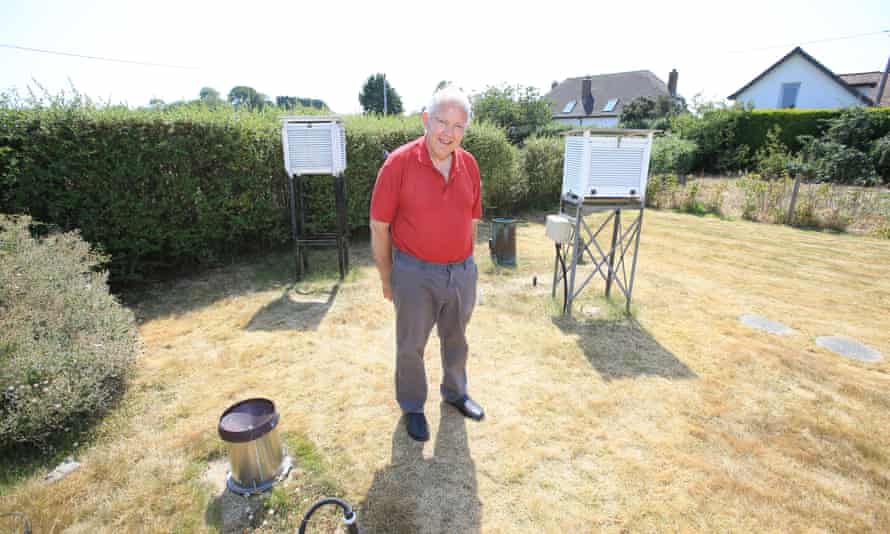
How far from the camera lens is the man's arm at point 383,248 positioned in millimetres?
2240

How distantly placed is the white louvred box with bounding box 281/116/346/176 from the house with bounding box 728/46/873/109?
2313cm

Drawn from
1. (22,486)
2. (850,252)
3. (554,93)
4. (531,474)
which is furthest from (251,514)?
(554,93)

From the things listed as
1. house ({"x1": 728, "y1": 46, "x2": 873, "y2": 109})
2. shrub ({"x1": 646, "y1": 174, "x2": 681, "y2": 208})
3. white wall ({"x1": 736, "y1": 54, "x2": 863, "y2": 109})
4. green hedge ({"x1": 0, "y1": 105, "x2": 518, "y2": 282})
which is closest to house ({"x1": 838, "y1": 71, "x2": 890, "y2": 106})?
house ({"x1": 728, "y1": 46, "x2": 873, "y2": 109})

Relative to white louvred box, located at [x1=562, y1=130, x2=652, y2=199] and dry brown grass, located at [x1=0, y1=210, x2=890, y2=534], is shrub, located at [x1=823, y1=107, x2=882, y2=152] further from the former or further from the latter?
white louvred box, located at [x1=562, y1=130, x2=652, y2=199]

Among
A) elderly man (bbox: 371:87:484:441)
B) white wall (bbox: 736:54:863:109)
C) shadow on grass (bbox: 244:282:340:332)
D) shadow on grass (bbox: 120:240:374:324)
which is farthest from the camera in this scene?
white wall (bbox: 736:54:863:109)

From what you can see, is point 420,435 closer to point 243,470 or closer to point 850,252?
point 243,470

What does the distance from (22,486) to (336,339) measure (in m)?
2.17

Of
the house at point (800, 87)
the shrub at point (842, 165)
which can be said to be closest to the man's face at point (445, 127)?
the shrub at point (842, 165)

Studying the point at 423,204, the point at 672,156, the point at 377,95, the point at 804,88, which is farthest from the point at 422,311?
the point at 377,95

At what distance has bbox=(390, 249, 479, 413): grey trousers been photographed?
2.32 metres

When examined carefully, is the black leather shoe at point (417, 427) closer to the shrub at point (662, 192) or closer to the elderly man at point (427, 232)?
the elderly man at point (427, 232)

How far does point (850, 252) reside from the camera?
720 centimetres

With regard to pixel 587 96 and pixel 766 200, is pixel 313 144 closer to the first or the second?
pixel 766 200

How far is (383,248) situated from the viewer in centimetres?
231
